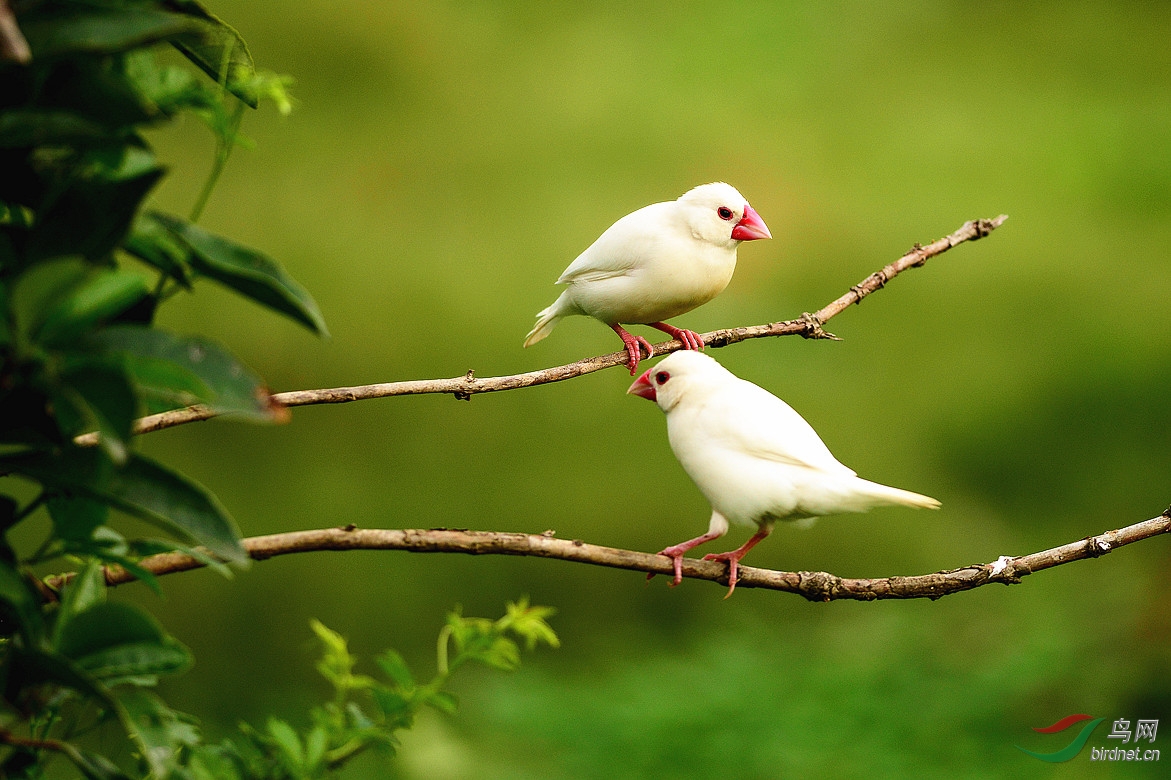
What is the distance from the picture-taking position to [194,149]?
9.17ft

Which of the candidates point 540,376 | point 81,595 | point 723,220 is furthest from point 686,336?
point 81,595

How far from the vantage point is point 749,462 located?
118 centimetres

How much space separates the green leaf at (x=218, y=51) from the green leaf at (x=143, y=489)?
273 millimetres

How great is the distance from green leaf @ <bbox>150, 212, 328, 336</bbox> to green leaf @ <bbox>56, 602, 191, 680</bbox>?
0.66ft

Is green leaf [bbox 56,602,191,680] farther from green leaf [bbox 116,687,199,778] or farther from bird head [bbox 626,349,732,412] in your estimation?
bird head [bbox 626,349,732,412]

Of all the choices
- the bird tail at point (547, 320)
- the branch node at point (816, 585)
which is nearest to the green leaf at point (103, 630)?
the branch node at point (816, 585)

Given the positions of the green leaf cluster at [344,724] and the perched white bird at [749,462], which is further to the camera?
the perched white bird at [749,462]

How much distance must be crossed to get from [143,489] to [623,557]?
21.2 inches

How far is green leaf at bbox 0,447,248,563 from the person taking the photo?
53 centimetres

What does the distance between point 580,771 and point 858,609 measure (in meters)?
0.99

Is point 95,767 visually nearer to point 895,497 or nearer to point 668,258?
point 895,497

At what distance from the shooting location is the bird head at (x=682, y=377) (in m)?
1.27

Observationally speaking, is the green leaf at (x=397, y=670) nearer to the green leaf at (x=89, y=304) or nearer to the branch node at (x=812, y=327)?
the green leaf at (x=89, y=304)

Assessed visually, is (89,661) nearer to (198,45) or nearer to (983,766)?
(198,45)
